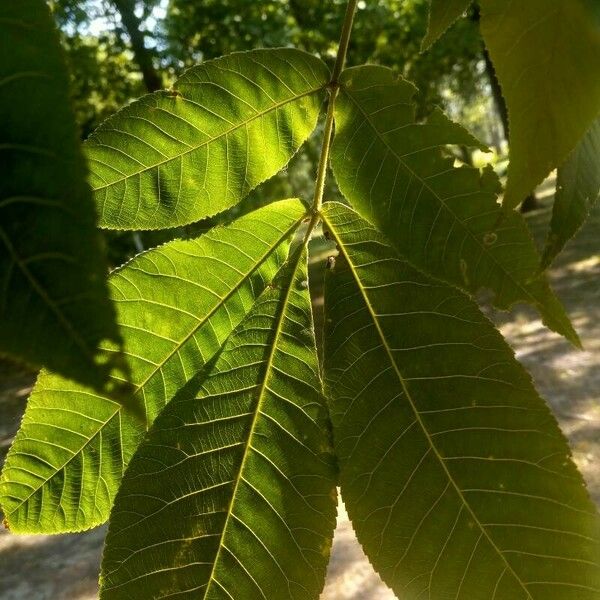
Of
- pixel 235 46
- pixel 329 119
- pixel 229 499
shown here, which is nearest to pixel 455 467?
pixel 229 499

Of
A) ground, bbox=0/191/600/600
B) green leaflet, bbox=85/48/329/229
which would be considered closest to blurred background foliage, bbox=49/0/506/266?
green leaflet, bbox=85/48/329/229

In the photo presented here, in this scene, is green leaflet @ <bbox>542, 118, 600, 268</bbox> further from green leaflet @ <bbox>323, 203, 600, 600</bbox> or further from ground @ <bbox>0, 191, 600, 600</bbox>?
ground @ <bbox>0, 191, 600, 600</bbox>

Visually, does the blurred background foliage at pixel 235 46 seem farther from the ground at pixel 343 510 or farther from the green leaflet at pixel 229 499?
the ground at pixel 343 510

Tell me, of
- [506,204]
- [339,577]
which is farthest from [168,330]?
[339,577]

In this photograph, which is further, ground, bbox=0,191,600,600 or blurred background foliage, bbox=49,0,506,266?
ground, bbox=0,191,600,600

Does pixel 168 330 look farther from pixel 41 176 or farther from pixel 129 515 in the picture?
pixel 41 176

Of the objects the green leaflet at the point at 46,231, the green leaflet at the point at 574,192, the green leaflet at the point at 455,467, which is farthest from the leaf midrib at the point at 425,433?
the green leaflet at the point at 46,231
